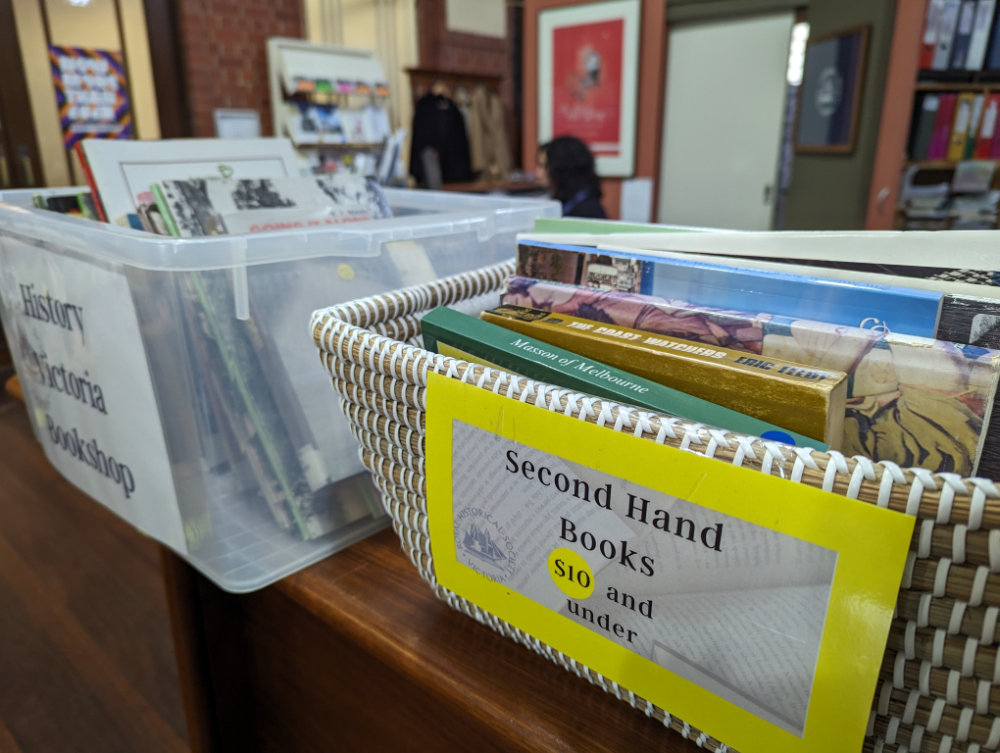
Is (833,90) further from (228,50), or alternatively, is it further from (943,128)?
(228,50)

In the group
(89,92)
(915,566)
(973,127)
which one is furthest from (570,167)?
(89,92)

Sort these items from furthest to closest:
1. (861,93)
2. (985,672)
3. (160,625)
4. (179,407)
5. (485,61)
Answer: (485,61)
(861,93)
(160,625)
(179,407)
(985,672)

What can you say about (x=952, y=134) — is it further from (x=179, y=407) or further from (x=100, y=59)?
(x=100, y=59)

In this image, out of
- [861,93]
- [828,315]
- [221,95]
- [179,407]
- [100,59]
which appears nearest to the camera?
[828,315]

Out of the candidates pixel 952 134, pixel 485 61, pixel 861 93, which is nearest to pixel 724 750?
pixel 861 93

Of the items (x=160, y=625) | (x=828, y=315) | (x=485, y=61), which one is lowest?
(x=160, y=625)

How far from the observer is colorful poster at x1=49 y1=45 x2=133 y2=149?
133 inches

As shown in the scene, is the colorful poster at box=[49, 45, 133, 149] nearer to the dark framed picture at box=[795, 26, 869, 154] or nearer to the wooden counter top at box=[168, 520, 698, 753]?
the wooden counter top at box=[168, 520, 698, 753]

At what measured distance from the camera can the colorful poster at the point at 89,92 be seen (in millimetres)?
3371

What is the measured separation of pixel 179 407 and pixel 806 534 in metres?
0.48

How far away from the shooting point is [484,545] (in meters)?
0.39

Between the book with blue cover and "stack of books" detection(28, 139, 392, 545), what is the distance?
24cm

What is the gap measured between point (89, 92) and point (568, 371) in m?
4.19

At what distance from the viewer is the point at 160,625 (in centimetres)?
146
